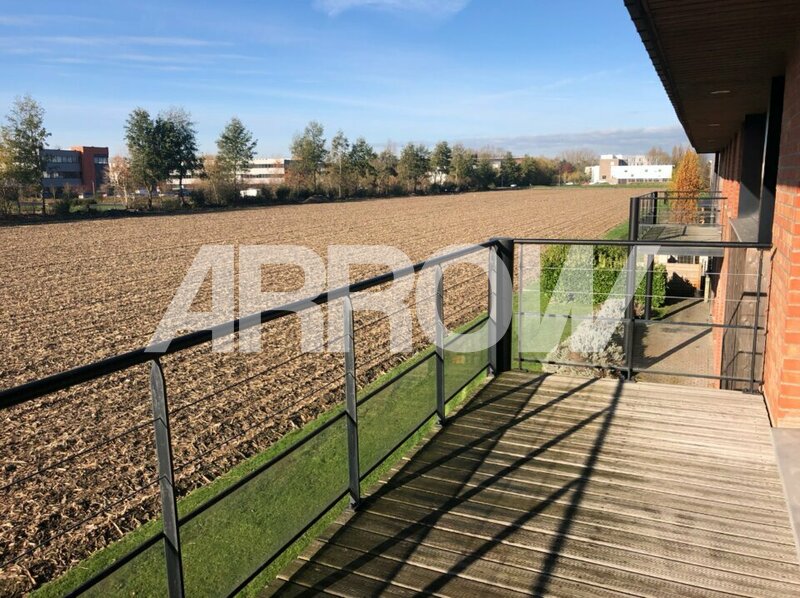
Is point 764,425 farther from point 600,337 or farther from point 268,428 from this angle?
point 600,337

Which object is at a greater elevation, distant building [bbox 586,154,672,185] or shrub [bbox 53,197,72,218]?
distant building [bbox 586,154,672,185]

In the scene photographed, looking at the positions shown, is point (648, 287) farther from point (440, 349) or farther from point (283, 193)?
point (283, 193)

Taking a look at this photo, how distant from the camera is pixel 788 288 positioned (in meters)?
3.49

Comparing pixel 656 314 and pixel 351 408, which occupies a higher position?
pixel 351 408

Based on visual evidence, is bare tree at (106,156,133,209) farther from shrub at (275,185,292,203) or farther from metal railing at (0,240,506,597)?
metal railing at (0,240,506,597)

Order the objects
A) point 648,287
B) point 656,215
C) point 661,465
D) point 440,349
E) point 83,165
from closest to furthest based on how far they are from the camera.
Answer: point 661,465 → point 440,349 → point 648,287 → point 656,215 → point 83,165

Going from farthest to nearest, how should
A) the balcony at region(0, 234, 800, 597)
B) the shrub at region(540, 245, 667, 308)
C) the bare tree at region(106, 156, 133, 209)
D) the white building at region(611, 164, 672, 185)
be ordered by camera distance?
the white building at region(611, 164, 672, 185) < the bare tree at region(106, 156, 133, 209) < the shrub at region(540, 245, 667, 308) < the balcony at region(0, 234, 800, 597)

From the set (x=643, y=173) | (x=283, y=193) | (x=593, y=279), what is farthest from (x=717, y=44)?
(x=643, y=173)

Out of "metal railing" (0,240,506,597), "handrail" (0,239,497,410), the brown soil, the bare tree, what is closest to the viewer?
"handrail" (0,239,497,410)

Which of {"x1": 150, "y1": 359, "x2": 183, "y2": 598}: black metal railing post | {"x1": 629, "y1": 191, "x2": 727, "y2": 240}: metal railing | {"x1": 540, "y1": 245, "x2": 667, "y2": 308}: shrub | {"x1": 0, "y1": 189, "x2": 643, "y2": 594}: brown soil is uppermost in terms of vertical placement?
{"x1": 629, "y1": 191, "x2": 727, "y2": 240}: metal railing

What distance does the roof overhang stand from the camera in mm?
3076

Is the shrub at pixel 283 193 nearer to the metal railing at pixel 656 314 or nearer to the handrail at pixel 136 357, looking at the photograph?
the metal railing at pixel 656 314

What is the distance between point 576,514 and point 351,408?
1.13 metres

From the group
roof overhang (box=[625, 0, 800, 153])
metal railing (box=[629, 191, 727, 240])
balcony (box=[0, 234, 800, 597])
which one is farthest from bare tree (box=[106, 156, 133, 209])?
balcony (box=[0, 234, 800, 597])
